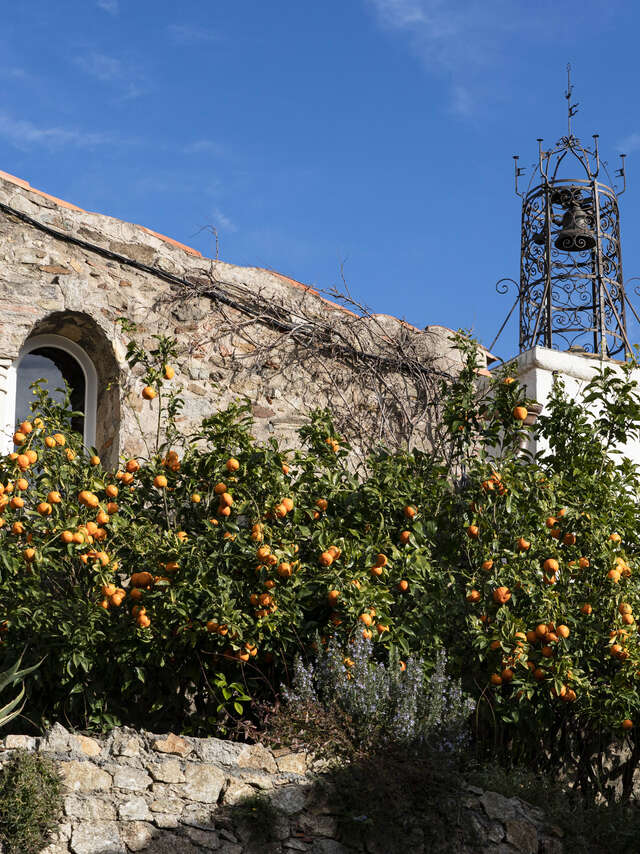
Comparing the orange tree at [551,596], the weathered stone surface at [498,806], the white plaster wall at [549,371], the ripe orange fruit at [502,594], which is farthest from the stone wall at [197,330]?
the weathered stone surface at [498,806]

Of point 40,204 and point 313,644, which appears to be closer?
point 313,644

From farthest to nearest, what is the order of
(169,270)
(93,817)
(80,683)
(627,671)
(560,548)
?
(169,270) → (560,548) → (627,671) → (80,683) → (93,817)

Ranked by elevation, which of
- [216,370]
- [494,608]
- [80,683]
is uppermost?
[216,370]

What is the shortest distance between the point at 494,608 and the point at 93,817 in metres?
2.38

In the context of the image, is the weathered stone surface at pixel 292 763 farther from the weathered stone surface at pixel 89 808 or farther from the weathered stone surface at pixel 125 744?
the weathered stone surface at pixel 89 808

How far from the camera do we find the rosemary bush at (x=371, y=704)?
459cm

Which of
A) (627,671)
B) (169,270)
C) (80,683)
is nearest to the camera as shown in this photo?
(80,683)

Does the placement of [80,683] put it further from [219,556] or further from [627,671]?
[627,671]

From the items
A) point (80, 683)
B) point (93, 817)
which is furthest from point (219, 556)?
point (93, 817)

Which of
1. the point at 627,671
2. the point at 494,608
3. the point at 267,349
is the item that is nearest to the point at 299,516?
the point at 494,608

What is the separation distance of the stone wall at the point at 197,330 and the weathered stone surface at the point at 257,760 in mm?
2759

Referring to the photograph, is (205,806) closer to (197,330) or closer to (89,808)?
(89,808)

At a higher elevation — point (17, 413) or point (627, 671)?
point (17, 413)

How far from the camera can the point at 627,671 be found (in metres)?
5.32
